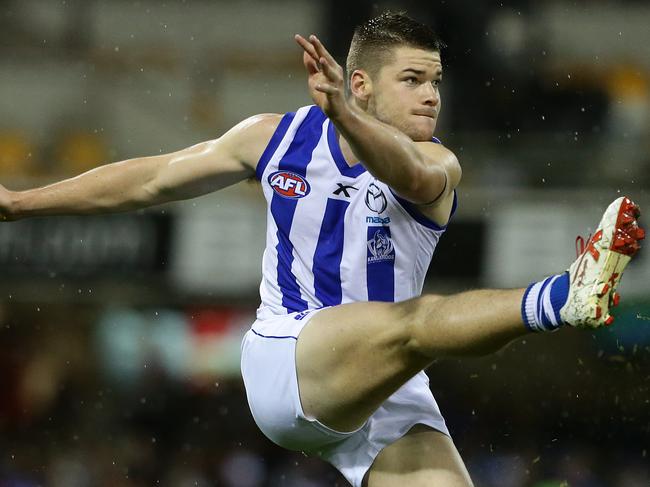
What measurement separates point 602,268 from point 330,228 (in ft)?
3.68

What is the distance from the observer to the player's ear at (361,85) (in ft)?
15.0

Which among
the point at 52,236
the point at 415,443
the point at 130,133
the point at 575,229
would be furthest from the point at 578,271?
the point at 130,133

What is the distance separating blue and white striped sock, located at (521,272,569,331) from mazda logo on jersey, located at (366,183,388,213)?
82 cm

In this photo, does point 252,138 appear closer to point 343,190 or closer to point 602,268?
point 343,190

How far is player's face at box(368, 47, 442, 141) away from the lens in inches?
175

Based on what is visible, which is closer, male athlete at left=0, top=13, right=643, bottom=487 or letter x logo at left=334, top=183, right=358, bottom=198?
male athlete at left=0, top=13, right=643, bottom=487

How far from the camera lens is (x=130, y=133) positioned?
13008mm

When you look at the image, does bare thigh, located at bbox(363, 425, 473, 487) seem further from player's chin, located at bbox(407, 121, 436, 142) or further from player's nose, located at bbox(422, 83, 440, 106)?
player's nose, located at bbox(422, 83, 440, 106)

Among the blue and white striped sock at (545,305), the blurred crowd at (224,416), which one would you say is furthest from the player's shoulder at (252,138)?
the blurred crowd at (224,416)

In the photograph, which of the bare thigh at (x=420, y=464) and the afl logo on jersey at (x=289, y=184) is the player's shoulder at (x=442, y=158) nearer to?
the afl logo on jersey at (x=289, y=184)

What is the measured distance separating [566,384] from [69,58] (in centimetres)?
682

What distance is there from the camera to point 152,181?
4785mm

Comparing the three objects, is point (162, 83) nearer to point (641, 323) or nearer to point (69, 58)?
point (69, 58)

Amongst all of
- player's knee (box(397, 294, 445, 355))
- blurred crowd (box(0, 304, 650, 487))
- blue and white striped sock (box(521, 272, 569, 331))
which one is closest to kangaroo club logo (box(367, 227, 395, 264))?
player's knee (box(397, 294, 445, 355))
